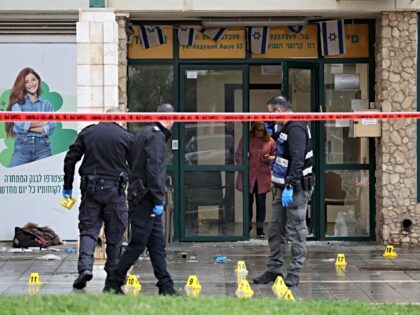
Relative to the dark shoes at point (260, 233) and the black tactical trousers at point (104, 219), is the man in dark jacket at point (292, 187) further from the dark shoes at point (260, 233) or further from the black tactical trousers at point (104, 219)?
the dark shoes at point (260, 233)

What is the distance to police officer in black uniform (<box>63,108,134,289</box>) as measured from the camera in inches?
431

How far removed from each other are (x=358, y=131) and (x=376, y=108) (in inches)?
18.4

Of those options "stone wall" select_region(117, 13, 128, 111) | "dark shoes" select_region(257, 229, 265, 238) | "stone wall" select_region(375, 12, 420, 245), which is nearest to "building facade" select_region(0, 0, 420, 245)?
"stone wall" select_region(375, 12, 420, 245)

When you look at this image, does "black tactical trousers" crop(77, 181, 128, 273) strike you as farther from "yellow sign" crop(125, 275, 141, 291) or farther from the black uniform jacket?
the black uniform jacket

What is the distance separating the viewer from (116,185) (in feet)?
36.1

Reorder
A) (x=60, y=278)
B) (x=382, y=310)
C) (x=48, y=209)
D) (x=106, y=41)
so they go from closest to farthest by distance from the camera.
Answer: (x=382, y=310)
(x=60, y=278)
(x=106, y=41)
(x=48, y=209)

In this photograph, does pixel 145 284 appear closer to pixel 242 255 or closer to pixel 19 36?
pixel 242 255

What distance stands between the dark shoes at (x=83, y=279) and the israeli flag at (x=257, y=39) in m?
5.75

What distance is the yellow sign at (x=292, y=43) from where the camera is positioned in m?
15.6

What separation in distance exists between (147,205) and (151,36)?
5733mm

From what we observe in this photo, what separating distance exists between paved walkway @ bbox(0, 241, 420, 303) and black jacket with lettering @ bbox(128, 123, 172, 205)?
131 cm

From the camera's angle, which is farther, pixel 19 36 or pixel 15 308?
pixel 19 36

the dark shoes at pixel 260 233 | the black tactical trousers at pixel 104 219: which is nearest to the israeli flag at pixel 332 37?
the dark shoes at pixel 260 233

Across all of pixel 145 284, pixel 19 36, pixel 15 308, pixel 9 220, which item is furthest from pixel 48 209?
pixel 15 308
